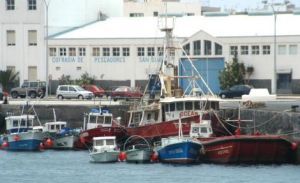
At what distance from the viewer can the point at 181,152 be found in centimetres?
6794

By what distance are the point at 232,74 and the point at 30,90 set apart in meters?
15.6

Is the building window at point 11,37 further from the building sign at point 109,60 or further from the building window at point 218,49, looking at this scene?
the building window at point 218,49

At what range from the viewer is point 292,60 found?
10562 cm

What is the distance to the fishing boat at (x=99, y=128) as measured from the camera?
77375mm

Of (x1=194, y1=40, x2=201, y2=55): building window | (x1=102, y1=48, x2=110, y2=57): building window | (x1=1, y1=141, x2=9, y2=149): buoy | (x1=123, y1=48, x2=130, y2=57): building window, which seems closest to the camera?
(x1=1, y1=141, x2=9, y2=149): buoy

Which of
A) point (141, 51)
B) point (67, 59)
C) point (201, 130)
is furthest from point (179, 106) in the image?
point (67, 59)

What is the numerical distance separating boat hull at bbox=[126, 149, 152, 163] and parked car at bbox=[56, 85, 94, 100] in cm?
3286

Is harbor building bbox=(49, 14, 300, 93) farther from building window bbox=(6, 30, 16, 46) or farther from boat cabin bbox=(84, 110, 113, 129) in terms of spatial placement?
boat cabin bbox=(84, 110, 113, 129)

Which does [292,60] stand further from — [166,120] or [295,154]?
[295,154]

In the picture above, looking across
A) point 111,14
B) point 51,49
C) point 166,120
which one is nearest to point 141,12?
point 111,14

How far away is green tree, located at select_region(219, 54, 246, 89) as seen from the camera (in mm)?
104875

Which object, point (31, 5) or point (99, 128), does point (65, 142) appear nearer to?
point (99, 128)

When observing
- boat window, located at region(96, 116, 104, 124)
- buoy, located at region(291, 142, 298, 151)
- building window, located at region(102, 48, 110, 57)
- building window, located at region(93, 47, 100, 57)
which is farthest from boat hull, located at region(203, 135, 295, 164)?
building window, located at region(93, 47, 100, 57)

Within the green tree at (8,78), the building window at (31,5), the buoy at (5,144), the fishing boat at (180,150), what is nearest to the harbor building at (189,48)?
the green tree at (8,78)
